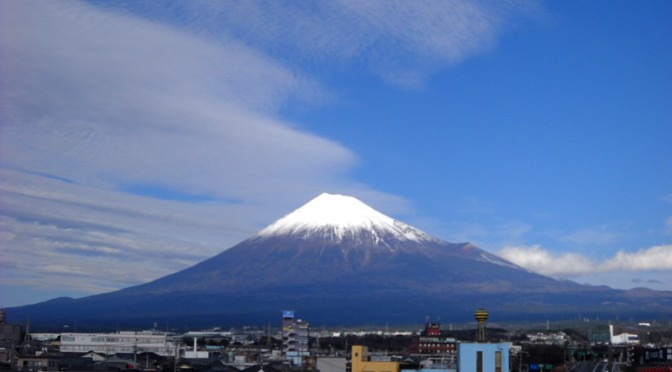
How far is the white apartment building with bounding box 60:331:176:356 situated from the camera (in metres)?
76.3

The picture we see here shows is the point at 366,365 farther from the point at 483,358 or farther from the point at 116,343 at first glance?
the point at 116,343

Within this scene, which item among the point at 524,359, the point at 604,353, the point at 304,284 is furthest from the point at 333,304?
the point at 524,359

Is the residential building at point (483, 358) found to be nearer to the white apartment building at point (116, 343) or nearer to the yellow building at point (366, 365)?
the yellow building at point (366, 365)

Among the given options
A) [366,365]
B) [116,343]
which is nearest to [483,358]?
[366,365]

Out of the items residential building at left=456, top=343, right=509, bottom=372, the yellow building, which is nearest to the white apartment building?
the yellow building

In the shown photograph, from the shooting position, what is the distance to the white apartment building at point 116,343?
3004 inches

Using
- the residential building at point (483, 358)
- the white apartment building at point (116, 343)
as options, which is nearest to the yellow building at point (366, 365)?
the residential building at point (483, 358)

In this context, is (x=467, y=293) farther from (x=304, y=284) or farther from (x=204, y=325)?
(x=204, y=325)

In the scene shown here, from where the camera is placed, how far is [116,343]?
80.8m

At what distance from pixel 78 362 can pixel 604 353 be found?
67790 mm

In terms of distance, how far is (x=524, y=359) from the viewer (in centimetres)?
7519

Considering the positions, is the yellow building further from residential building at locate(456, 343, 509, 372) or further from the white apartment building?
the white apartment building

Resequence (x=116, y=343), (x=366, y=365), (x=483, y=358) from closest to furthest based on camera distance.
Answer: (x=483, y=358)
(x=366, y=365)
(x=116, y=343)

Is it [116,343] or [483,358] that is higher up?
[483,358]
